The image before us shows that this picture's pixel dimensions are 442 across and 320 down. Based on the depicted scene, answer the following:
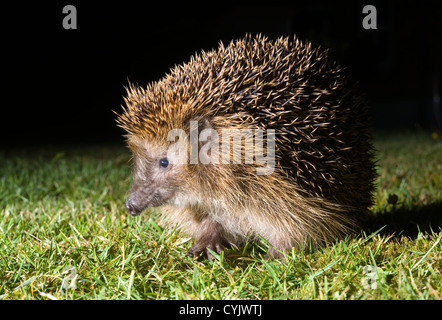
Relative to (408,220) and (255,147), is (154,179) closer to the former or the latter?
(255,147)

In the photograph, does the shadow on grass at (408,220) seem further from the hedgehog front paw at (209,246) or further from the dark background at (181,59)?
the dark background at (181,59)

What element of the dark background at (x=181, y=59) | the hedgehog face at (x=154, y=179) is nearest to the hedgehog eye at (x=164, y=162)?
the hedgehog face at (x=154, y=179)

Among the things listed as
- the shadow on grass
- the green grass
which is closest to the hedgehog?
the green grass

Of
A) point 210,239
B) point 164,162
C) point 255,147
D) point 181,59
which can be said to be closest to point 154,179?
point 164,162

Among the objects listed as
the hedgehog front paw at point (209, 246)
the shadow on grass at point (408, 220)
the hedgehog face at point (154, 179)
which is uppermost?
the hedgehog face at point (154, 179)
